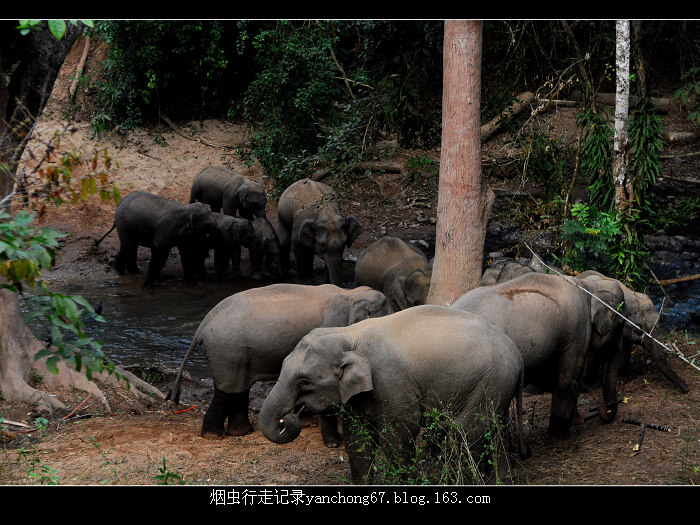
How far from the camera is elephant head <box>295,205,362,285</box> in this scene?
1315cm

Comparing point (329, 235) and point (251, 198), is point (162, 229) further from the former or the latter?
point (329, 235)

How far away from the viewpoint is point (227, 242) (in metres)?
13.9

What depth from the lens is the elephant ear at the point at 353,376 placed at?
18.1ft

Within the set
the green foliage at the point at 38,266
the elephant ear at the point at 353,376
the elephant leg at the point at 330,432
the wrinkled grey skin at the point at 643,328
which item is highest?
the green foliage at the point at 38,266

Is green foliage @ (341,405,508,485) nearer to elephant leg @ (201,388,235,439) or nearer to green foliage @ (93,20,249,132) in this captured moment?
elephant leg @ (201,388,235,439)

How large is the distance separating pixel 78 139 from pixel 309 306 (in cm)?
1252

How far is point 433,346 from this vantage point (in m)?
5.70

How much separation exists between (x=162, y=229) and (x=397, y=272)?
190 inches

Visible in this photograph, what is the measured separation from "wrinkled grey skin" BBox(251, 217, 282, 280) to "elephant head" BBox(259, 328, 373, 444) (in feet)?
28.3

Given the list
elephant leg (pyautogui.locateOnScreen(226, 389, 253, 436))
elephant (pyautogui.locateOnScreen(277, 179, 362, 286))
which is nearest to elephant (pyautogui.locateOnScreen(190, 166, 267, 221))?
elephant (pyautogui.locateOnScreen(277, 179, 362, 286))

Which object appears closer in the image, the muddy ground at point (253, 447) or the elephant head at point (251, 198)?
the muddy ground at point (253, 447)

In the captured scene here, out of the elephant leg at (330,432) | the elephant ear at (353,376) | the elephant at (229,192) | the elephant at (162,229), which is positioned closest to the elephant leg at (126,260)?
the elephant at (162,229)

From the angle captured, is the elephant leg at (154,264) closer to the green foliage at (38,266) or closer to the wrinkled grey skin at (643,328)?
the wrinkled grey skin at (643,328)

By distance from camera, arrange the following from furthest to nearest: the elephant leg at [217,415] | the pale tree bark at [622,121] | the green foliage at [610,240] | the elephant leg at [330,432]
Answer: the green foliage at [610,240], the pale tree bark at [622,121], the elephant leg at [217,415], the elephant leg at [330,432]
